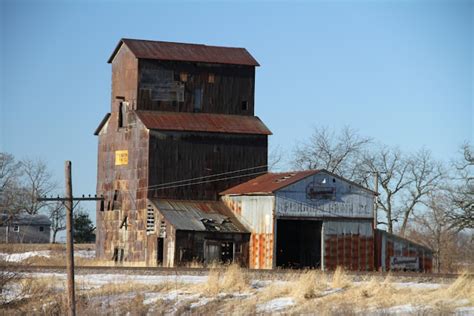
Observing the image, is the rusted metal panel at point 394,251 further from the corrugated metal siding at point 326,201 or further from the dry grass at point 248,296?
the dry grass at point 248,296

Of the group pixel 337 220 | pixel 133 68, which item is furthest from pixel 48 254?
pixel 337 220

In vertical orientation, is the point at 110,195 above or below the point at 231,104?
below

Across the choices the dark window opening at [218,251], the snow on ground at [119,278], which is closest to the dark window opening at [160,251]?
the dark window opening at [218,251]

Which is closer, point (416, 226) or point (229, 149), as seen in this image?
point (229, 149)

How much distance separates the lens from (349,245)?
5462cm

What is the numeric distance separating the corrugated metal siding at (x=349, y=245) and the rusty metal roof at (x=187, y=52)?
1259 cm

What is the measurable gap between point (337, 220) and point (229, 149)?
8.32 metres

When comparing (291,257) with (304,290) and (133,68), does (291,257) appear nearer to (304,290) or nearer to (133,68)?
(133,68)

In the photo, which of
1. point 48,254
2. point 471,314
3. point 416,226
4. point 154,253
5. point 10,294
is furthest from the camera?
point 416,226

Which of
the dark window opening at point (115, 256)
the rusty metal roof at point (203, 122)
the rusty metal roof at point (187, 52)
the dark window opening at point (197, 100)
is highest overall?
the rusty metal roof at point (187, 52)

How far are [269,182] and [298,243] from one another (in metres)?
4.11

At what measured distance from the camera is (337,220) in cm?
5444

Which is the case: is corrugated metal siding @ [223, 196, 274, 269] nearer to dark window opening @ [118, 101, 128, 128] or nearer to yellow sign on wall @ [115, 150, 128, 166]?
yellow sign on wall @ [115, 150, 128, 166]

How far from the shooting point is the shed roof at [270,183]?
53.8 metres
